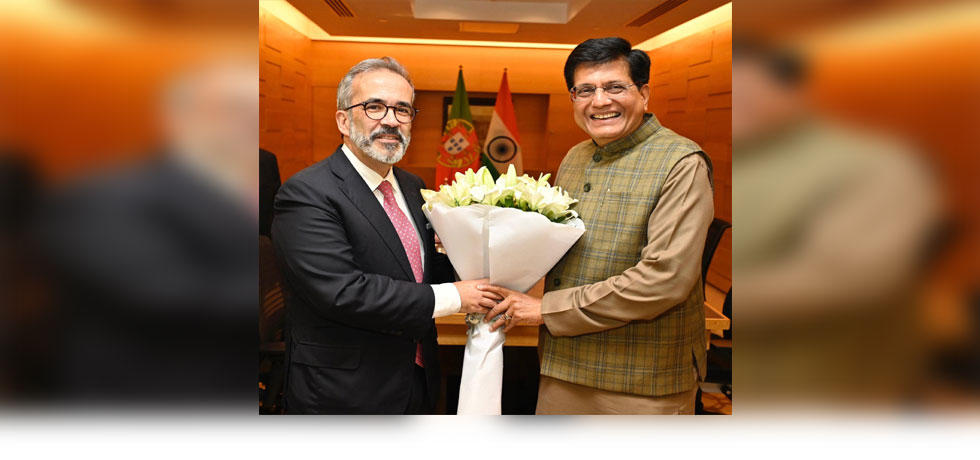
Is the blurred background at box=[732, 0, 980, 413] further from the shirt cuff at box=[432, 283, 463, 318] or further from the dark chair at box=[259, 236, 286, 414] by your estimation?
the dark chair at box=[259, 236, 286, 414]

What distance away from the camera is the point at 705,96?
3.02 meters

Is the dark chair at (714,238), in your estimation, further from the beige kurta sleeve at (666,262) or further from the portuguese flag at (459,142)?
the portuguese flag at (459,142)

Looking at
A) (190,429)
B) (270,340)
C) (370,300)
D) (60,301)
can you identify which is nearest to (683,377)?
(370,300)

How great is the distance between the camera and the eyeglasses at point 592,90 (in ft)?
4.25

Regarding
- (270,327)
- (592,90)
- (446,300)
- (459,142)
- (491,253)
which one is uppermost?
(459,142)

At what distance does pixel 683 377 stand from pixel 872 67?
760mm

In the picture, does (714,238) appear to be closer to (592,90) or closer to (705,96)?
(705,96)

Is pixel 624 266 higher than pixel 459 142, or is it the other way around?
pixel 459 142

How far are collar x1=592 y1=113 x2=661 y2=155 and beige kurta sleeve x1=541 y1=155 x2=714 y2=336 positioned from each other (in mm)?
125

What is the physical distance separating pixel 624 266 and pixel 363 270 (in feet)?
1.91

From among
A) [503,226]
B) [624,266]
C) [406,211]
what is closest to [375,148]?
[406,211]

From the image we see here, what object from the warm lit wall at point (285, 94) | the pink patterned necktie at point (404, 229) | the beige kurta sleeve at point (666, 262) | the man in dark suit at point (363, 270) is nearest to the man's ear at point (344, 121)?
the man in dark suit at point (363, 270)

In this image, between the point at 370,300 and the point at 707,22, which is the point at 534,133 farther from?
the point at 370,300

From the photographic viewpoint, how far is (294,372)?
1353 millimetres
